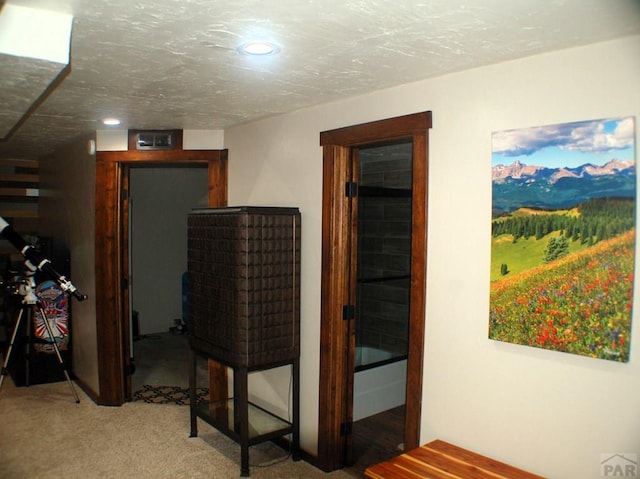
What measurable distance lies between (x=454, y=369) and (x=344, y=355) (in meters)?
0.88

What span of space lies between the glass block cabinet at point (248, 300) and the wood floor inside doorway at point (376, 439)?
45cm

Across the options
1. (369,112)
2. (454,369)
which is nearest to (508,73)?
(369,112)

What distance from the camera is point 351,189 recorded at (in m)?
3.12

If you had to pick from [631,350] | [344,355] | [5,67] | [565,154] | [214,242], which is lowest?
[344,355]

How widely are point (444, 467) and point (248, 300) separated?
1.45 metres

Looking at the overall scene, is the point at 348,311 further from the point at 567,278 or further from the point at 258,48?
the point at 258,48

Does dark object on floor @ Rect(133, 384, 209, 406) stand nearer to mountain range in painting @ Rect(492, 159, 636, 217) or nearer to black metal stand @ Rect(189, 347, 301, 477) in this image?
black metal stand @ Rect(189, 347, 301, 477)

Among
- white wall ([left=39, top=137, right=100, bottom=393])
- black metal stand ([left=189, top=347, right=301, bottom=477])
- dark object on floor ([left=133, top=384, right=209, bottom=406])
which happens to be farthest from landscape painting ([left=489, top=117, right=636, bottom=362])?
white wall ([left=39, top=137, right=100, bottom=393])

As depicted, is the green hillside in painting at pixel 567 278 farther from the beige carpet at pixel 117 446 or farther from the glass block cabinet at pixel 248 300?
the beige carpet at pixel 117 446

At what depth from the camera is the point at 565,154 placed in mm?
2008

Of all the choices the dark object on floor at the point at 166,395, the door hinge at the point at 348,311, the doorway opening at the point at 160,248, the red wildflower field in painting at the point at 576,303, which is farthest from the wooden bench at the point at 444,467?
the doorway opening at the point at 160,248

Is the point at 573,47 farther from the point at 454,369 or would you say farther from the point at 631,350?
the point at 454,369

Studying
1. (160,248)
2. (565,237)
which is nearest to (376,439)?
(565,237)

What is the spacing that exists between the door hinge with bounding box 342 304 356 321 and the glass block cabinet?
345 mm
